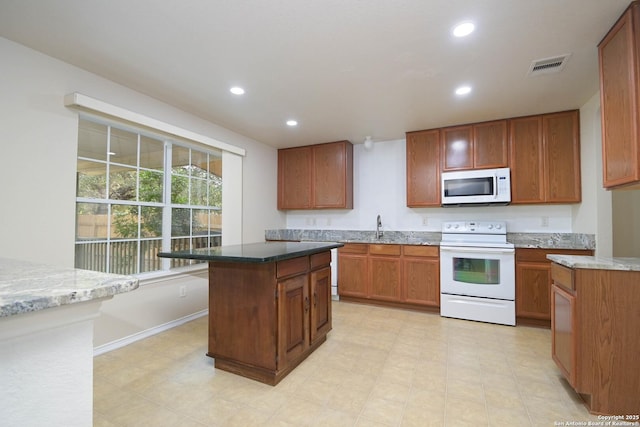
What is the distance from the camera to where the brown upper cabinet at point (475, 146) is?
11.7 feet

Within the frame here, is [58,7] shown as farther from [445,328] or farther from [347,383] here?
[445,328]

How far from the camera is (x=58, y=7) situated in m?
1.74

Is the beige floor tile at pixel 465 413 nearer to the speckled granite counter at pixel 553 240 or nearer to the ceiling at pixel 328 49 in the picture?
the speckled granite counter at pixel 553 240

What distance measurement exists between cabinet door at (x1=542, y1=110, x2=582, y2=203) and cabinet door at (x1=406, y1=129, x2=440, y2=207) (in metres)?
1.18

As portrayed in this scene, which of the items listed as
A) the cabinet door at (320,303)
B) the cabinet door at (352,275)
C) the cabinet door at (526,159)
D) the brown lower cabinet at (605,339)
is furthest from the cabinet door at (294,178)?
the brown lower cabinet at (605,339)

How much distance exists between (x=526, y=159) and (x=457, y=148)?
30.1 inches

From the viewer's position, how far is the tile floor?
5.75ft

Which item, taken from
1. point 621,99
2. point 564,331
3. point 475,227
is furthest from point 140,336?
point 621,99

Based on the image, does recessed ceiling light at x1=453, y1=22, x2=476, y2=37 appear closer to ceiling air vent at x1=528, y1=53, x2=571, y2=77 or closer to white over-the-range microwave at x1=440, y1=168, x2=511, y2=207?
ceiling air vent at x1=528, y1=53, x2=571, y2=77

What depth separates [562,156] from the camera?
3320 millimetres

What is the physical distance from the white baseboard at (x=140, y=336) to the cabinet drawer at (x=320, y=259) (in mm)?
1809

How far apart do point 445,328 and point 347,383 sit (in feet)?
5.19

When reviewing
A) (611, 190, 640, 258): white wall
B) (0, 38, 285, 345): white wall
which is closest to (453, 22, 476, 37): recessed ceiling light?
(611, 190, 640, 258): white wall

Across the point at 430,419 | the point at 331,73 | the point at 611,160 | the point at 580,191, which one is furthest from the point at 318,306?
the point at 580,191
